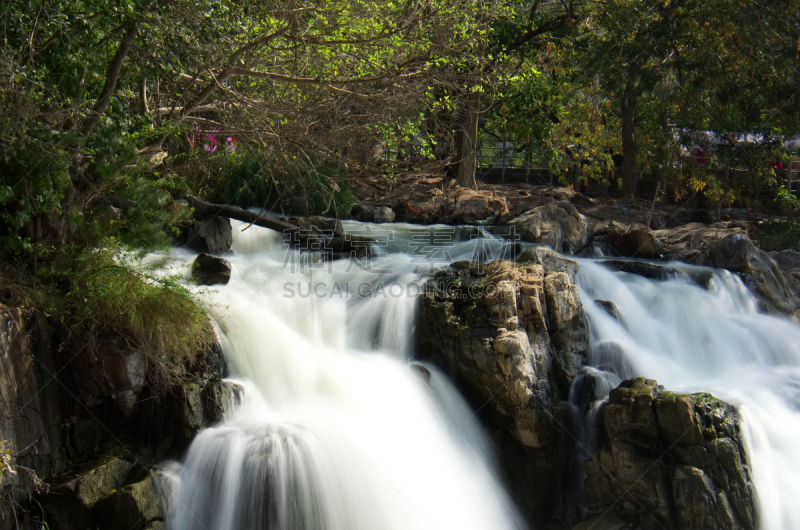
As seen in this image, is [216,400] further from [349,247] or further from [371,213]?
[371,213]

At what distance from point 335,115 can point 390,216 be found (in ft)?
19.5

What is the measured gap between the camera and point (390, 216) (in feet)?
41.9

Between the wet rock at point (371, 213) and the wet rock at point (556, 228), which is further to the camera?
the wet rock at point (371, 213)

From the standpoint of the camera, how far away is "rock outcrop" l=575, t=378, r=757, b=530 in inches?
213

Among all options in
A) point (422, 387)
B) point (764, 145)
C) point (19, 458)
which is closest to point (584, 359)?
point (422, 387)

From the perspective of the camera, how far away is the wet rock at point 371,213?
1237 cm

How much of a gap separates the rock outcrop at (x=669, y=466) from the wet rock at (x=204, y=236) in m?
5.20

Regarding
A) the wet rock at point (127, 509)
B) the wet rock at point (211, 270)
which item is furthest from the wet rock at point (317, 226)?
the wet rock at point (127, 509)

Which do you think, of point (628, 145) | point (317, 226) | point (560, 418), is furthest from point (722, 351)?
point (628, 145)

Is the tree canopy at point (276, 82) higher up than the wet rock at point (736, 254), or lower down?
higher up

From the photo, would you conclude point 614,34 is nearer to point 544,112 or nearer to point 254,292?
point 544,112

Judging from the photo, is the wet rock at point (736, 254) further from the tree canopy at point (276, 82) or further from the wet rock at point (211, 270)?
the wet rock at point (211, 270)

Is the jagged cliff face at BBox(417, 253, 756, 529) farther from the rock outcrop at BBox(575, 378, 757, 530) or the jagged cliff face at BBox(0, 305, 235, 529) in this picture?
the jagged cliff face at BBox(0, 305, 235, 529)

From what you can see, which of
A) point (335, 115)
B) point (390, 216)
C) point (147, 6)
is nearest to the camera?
point (147, 6)
